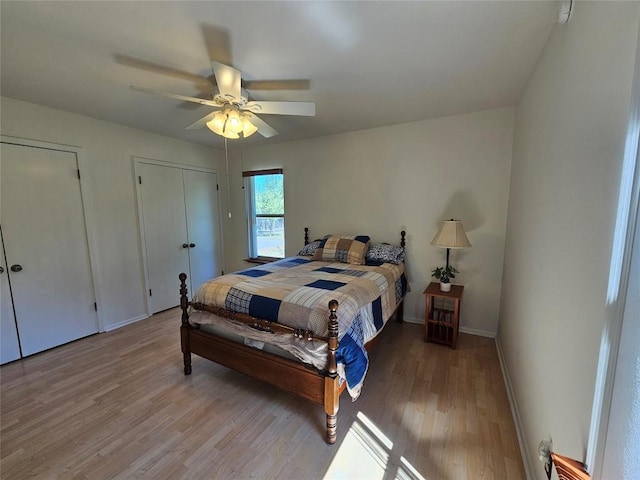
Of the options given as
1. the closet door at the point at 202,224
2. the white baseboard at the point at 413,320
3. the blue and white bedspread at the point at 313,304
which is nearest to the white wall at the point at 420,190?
the white baseboard at the point at 413,320

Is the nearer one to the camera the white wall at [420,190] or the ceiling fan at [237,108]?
the ceiling fan at [237,108]

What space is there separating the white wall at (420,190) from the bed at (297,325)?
33.2 inches

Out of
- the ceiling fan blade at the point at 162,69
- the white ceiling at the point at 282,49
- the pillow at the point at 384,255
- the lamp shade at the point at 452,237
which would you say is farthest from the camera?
the pillow at the point at 384,255

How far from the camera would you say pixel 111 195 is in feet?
10.4

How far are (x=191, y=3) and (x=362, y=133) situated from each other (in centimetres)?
242

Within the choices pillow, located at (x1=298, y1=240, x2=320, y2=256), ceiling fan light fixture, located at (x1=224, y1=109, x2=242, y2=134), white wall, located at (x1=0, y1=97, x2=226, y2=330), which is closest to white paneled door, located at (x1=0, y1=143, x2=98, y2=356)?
white wall, located at (x1=0, y1=97, x2=226, y2=330)

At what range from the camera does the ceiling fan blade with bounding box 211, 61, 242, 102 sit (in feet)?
5.47

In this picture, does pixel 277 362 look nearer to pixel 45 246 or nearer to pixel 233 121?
pixel 233 121

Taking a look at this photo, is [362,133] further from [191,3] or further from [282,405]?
[282,405]

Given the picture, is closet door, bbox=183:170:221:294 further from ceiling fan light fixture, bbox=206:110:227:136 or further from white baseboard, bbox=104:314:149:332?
ceiling fan light fixture, bbox=206:110:227:136

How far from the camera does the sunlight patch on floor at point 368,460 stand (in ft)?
4.76

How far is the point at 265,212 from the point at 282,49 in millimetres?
2946

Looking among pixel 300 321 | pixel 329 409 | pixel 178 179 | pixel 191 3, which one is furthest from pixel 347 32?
pixel 178 179

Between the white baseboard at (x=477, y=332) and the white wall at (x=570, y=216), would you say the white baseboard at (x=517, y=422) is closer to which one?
the white wall at (x=570, y=216)
